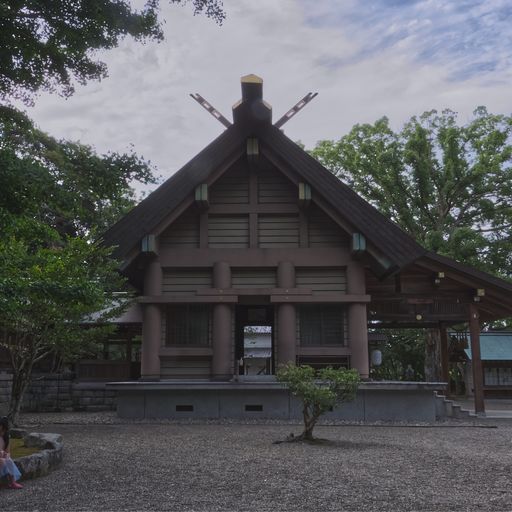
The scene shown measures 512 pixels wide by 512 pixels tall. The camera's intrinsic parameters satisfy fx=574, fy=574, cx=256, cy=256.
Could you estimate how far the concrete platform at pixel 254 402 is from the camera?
14664 millimetres

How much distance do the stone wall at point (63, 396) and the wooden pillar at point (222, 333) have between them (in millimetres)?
6213

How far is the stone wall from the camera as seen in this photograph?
19500 millimetres

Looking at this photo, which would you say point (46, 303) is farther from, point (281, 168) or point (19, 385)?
point (281, 168)

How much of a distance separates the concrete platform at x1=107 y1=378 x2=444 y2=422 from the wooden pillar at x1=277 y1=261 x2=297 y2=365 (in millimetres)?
878

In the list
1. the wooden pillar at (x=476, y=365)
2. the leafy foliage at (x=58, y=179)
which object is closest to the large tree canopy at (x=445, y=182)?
the wooden pillar at (x=476, y=365)

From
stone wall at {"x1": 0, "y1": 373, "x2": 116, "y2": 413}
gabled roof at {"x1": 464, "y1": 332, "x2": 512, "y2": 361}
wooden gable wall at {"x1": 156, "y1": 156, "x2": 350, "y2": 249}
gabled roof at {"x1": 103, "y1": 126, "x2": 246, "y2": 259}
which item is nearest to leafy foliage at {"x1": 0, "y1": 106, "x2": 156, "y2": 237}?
gabled roof at {"x1": 103, "y1": 126, "x2": 246, "y2": 259}

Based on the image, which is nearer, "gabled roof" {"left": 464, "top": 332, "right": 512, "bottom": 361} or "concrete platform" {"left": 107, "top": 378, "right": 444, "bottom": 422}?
"concrete platform" {"left": 107, "top": 378, "right": 444, "bottom": 422}

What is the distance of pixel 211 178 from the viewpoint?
15.8m

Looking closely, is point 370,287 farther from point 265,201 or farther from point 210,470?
point 210,470

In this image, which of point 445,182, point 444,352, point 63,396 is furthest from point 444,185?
point 63,396

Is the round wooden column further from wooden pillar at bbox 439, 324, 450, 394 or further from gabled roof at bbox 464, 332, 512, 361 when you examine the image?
gabled roof at bbox 464, 332, 512, 361

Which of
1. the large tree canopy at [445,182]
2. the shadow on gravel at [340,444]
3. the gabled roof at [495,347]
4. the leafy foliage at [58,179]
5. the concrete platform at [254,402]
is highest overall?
the large tree canopy at [445,182]

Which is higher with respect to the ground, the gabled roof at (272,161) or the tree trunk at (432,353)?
the gabled roof at (272,161)

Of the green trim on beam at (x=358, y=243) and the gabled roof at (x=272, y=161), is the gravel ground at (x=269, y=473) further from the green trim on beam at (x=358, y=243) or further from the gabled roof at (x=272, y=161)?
the gabled roof at (x=272, y=161)
